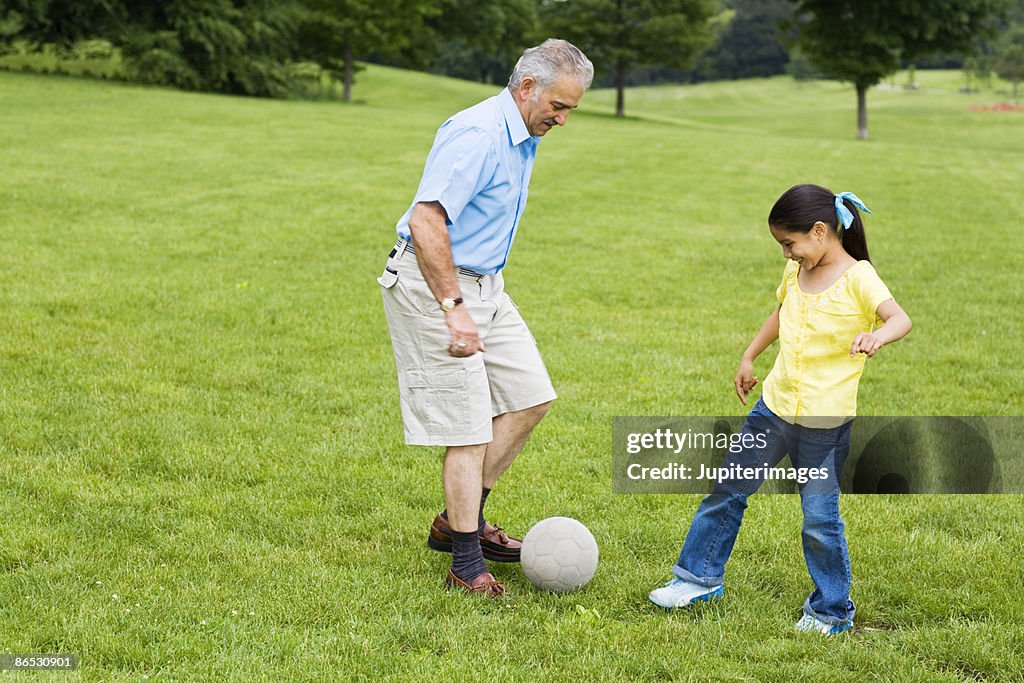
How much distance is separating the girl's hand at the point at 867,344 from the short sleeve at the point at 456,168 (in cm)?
164

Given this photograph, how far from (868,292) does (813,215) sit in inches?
14.3

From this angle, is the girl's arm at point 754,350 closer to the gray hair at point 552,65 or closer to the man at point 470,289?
the man at point 470,289

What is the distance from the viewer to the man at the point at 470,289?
14.3 feet

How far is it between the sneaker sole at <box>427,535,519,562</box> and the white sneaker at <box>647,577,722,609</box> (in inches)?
29.5

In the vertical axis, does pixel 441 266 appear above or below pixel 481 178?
below

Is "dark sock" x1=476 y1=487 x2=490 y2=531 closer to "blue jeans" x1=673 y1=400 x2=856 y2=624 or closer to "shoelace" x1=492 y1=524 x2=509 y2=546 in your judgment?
"shoelace" x1=492 y1=524 x2=509 y2=546

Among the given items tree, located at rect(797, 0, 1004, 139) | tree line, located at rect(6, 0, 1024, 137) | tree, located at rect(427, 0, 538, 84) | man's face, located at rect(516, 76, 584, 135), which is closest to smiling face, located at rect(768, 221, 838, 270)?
man's face, located at rect(516, 76, 584, 135)

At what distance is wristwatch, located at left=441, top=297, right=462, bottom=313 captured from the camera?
173 inches

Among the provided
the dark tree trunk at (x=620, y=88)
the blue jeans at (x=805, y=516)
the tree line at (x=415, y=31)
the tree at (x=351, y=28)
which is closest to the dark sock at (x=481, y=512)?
the blue jeans at (x=805, y=516)

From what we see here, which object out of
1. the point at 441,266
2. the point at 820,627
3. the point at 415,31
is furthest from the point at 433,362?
the point at 415,31

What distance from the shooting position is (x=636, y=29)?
47375 mm

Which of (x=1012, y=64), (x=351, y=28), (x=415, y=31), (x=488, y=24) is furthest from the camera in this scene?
(x=1012, y=64)

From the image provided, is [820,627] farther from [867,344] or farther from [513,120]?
[513,120]

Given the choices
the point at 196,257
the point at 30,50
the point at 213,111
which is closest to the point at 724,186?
the point at 196,257
